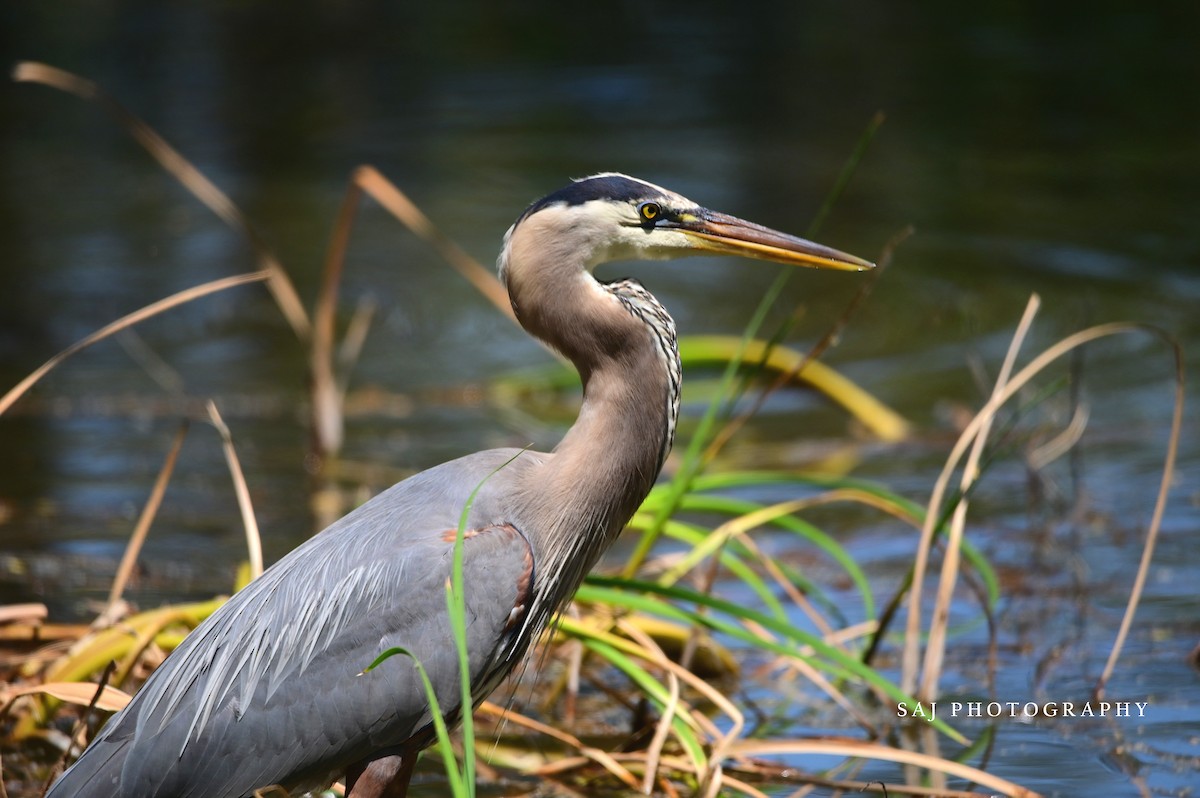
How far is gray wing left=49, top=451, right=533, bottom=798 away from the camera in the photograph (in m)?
3.08

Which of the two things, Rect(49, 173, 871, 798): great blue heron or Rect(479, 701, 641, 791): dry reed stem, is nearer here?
Rect(49, 173, 871, 798): great blue heron

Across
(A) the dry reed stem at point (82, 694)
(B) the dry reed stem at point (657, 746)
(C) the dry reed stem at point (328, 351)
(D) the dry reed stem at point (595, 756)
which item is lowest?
(A) the dry reed stem at point (82, 694)

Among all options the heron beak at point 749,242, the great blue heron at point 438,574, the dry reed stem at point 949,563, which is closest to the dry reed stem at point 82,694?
the great blue heron at point 438,574

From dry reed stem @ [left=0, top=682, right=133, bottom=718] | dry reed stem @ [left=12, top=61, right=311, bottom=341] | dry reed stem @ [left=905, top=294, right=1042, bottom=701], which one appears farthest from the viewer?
dry reed stem @ [left=12, top=61, right=311, bottom=341]

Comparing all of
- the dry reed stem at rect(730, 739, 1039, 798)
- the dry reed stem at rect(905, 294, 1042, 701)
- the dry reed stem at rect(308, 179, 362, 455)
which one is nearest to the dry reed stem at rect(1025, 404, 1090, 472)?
the dry reed stem at rect(905, 294, 1042, 701)

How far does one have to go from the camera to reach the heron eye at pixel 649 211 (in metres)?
3.28

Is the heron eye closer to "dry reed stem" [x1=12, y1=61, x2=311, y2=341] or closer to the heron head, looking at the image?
the heron head

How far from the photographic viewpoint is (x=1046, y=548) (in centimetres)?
525

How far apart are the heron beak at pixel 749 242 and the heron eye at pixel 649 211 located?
4 cm

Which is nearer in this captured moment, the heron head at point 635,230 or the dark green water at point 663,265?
the heron head at point 635,230

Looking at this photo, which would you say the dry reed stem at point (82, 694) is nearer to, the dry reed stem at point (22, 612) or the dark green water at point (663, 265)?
the dry reed stem at point (22, 612)

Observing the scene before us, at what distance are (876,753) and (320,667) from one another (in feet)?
3.73

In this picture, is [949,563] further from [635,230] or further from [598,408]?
[635,230]

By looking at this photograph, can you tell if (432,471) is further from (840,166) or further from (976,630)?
(840,166)
